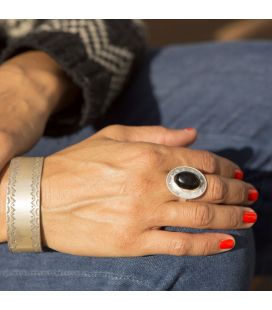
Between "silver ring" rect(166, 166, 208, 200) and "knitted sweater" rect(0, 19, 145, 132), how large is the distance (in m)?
0.39

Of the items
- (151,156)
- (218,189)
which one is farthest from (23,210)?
(218,189)

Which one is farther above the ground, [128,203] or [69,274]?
[128,203]

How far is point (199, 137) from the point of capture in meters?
1.18

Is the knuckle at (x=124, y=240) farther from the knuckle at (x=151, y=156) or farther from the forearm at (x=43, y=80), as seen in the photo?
the forearm at (x=43, y=80)

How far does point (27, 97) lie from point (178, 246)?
510 millimetres

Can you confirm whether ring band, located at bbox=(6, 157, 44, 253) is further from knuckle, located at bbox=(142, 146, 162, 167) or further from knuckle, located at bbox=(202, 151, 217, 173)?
knuckle, located at bbox=(202, 151, 217, 173)

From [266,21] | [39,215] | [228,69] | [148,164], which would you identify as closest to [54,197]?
[39,215]

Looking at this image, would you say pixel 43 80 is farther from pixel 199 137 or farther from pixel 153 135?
pixel 199 137

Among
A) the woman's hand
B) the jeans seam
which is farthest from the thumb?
the jeans seam

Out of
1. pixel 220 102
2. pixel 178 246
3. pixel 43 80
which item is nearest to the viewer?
pixel 178 246

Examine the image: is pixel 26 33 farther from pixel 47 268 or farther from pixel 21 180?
pixel 47 268

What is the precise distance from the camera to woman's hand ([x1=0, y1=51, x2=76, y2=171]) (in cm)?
93

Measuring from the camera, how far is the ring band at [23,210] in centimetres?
82

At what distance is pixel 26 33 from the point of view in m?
1.22
